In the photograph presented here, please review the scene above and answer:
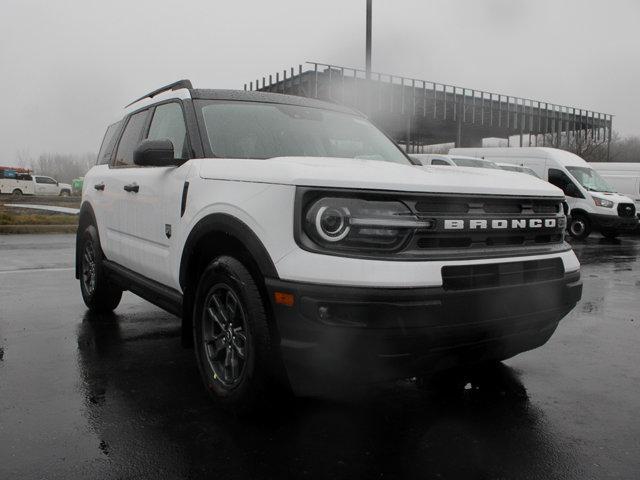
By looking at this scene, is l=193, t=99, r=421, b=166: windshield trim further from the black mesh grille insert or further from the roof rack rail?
the black mesh grille insert

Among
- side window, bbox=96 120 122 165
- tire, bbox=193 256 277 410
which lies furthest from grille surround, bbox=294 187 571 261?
side window, bbox=96 120 122 165

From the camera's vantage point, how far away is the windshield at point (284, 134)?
A: 3850 mm

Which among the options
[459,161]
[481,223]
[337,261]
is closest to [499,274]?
[481,223]

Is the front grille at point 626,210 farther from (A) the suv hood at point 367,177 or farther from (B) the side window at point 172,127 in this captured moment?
(B) the side window at point 172,127

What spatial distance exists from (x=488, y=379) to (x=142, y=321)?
9.93ft

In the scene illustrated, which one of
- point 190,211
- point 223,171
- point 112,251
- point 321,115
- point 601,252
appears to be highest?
point 321,115

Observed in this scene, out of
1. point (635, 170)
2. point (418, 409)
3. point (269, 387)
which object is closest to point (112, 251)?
point (269, 387)

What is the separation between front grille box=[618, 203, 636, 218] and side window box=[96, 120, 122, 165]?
1402 centimetres

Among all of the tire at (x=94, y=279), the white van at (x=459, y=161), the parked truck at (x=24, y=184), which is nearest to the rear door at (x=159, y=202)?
the tire at (x=94, y=279)

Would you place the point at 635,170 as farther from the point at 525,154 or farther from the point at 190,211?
the point at 190,211

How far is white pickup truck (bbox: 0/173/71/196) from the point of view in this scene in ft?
160

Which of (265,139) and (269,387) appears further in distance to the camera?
(265,139)

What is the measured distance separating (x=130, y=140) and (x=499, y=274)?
3.39 meters

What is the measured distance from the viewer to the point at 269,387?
300 centimetres
